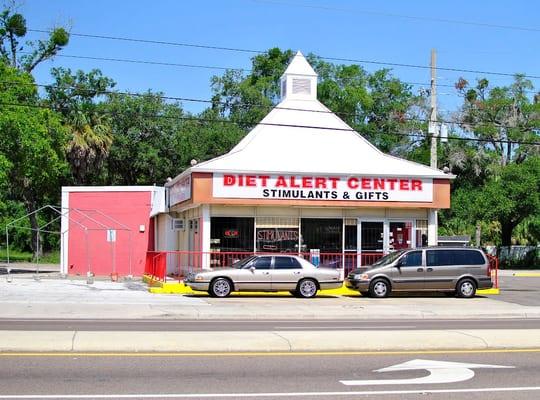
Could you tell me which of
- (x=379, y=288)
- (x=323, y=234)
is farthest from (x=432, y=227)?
(x=379, y=288)

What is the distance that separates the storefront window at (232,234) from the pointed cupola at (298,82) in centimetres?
755

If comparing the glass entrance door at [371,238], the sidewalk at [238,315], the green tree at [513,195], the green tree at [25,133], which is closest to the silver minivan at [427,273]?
the sidewalk at [238,315]

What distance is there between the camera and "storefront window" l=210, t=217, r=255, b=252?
92.6ft

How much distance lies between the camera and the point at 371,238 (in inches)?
1169

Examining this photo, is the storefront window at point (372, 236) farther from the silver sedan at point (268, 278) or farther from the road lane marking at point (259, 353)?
the road lane marking at point (259, 353)

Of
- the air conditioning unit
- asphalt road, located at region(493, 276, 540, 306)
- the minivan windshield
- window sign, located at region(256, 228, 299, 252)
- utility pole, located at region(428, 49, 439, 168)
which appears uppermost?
utility pole, located at region(428, 49, 439, 168)

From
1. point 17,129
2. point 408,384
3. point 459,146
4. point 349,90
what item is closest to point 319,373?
point 408,384

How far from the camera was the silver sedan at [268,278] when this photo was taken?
2411 centimetres

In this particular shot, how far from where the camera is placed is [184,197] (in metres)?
29.6

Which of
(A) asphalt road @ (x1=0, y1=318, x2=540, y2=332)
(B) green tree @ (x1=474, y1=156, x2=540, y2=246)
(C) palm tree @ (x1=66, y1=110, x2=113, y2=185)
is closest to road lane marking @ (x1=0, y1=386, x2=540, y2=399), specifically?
(A) asphalt road @ (x1=0, y1=318, x2=540, y2=332)

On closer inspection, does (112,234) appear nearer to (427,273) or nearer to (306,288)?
(306,288)

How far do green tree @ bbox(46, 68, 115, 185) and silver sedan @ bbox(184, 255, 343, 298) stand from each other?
30194 millimetres

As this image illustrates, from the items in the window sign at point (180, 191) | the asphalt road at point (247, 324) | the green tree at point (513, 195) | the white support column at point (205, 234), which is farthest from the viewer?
the green tree at point (513, 195)

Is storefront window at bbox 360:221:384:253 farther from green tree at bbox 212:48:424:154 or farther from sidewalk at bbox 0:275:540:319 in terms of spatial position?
green tree at bbox 212:48:424:154
